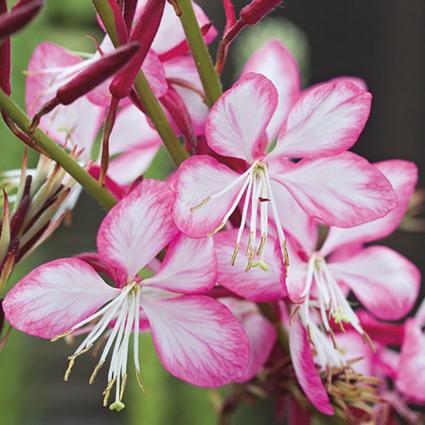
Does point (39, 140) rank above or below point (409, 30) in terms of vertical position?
above

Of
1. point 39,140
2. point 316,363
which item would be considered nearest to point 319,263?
point 316,363

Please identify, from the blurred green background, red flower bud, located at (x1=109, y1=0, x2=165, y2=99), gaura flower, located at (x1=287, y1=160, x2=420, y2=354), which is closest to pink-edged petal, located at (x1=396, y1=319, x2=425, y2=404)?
gaura flower, located at (x1=287, y1=160, x2=420, y2=354)

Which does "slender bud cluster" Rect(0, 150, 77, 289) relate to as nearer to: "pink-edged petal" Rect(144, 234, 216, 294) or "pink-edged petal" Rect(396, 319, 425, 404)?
"pink-edged petal" Rect(144, 234, 216, 294)

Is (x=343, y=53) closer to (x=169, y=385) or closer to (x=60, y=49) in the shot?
(x=169, y=385)

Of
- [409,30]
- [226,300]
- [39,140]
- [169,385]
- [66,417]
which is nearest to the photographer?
[39,140]

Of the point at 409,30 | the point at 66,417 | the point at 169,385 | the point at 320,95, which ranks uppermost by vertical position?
the point at 320,95

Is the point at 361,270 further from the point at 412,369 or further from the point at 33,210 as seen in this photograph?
the point at 33,210

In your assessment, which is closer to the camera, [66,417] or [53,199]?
[53,199]

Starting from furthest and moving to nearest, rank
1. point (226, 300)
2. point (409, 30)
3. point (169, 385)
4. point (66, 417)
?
1. point (66, 417)
2. point (409, 30)
3. point (169, 385)
4. point (226, 300)
